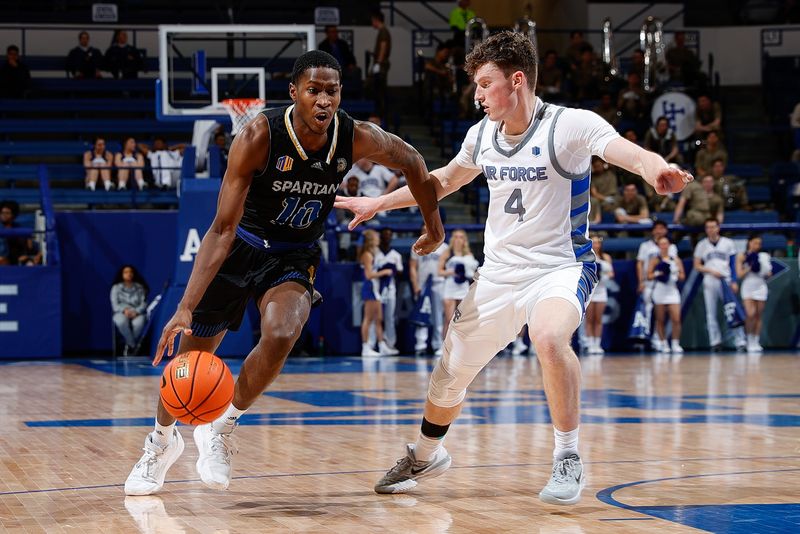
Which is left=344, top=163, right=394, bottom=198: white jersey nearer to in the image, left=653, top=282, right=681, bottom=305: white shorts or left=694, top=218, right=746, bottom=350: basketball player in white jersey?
left=653, top=282, right=681, bottom=305: white shorts

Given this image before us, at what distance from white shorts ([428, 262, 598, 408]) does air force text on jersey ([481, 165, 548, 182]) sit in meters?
Answer: 0.46

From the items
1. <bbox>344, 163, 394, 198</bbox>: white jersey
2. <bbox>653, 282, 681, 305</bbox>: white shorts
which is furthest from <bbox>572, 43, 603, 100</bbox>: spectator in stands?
<bbox>653, 282, 681, 305</bbox>: white shorts

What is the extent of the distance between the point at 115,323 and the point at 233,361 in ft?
7.33

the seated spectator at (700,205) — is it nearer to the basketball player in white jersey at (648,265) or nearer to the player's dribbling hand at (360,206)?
the basketball player in white jersey at (648,265)

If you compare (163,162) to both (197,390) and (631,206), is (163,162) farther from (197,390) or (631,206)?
(197,390)

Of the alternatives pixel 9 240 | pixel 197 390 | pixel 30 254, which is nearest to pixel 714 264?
pixel 30 254

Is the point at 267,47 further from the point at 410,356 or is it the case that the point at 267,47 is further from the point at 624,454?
the point at 624,454

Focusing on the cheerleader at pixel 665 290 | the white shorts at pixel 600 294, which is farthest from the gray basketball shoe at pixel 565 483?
the cheerleader at pixel 665 290

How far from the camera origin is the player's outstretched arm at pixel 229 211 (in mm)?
5727

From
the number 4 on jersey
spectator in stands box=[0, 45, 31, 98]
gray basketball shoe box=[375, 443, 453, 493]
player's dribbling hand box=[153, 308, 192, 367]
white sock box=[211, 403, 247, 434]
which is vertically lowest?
gray basketball shoe box=[375, 443, 453, 493]

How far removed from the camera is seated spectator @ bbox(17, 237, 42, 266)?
1678cm

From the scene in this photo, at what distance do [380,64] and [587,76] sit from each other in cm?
395

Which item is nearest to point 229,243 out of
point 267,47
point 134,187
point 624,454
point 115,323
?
point 624,454

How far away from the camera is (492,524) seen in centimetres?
532
